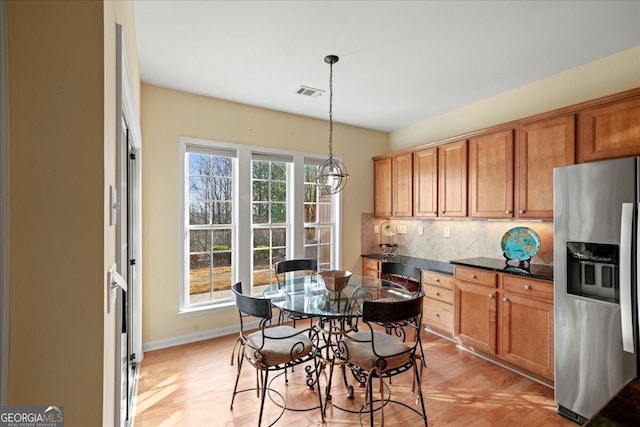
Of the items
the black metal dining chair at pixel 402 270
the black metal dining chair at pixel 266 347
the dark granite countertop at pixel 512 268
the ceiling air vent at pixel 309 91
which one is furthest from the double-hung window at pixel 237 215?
the dark granite countertop at pixel 512 268

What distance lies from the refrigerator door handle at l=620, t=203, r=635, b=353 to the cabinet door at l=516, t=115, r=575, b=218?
85 centimetres

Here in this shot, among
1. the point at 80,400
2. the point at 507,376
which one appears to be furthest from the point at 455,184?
the point at 80,400

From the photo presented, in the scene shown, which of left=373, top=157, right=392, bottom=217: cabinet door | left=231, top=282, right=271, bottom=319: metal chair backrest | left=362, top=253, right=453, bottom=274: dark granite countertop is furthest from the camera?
left=373, top=157, right=392, bottom=217: cabinet door

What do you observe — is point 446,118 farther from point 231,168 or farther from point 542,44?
point 231,168

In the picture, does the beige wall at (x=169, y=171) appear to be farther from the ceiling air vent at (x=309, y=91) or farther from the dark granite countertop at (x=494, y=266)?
the dark granite countertop at (x=494, y=266)

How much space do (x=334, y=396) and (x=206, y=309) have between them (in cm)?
183

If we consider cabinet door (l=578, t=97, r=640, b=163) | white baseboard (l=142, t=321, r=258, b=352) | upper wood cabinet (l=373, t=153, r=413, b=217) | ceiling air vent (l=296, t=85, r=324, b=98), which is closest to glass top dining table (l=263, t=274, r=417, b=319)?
white baseboard (l=142, t=321, r=258, b=352)

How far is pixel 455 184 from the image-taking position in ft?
11.9

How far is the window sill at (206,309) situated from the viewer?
11.1 ft

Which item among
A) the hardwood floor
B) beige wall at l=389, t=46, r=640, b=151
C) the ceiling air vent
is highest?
the ceiling air vent

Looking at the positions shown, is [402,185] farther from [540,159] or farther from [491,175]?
[540,159]

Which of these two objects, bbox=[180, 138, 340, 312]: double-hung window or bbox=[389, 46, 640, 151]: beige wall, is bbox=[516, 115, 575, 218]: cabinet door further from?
bbox=[180, 138, 340, 312]: double-hung window

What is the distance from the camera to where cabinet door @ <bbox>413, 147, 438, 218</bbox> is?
3889 mm

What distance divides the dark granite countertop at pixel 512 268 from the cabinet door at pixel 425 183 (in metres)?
0.83
